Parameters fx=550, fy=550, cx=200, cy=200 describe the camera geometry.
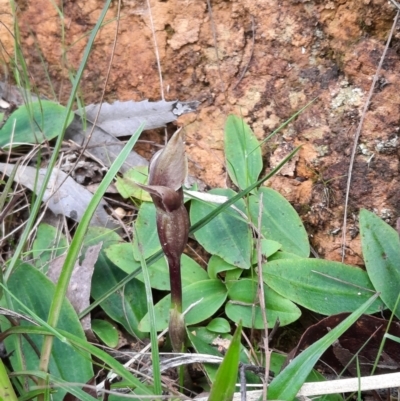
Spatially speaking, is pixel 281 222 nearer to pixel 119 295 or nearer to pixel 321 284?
pixel 321 284

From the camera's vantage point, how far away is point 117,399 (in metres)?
1.11

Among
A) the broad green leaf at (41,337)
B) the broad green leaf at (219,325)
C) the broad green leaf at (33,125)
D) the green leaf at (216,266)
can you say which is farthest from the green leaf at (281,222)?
the broad green leaf at (33,125)

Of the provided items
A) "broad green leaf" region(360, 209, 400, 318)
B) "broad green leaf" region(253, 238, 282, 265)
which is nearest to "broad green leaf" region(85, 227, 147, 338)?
"broad green leaf" region(253, 238, 282, 265)

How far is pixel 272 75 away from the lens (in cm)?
150

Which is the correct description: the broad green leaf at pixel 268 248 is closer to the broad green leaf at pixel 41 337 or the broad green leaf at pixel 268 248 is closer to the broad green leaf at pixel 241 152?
the broad green leaf at pixel 241 152

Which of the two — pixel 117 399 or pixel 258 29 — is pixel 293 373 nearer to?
pixel 117 399

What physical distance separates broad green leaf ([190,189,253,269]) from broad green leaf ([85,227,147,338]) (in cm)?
20

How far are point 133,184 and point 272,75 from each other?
0.48m

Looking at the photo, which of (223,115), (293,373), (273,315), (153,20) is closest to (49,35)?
(153,20)

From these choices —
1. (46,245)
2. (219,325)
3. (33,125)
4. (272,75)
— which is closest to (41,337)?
(46,245)

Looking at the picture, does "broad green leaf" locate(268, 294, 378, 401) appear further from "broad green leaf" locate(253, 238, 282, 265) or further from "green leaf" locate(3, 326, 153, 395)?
"broad green leaf" locate(253, 238, 282, 265)

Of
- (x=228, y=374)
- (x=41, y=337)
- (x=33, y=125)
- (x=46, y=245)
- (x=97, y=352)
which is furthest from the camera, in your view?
(x=33, y=125)

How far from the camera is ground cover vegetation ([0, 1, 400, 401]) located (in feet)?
3.33

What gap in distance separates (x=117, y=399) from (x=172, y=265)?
30 centimetres
